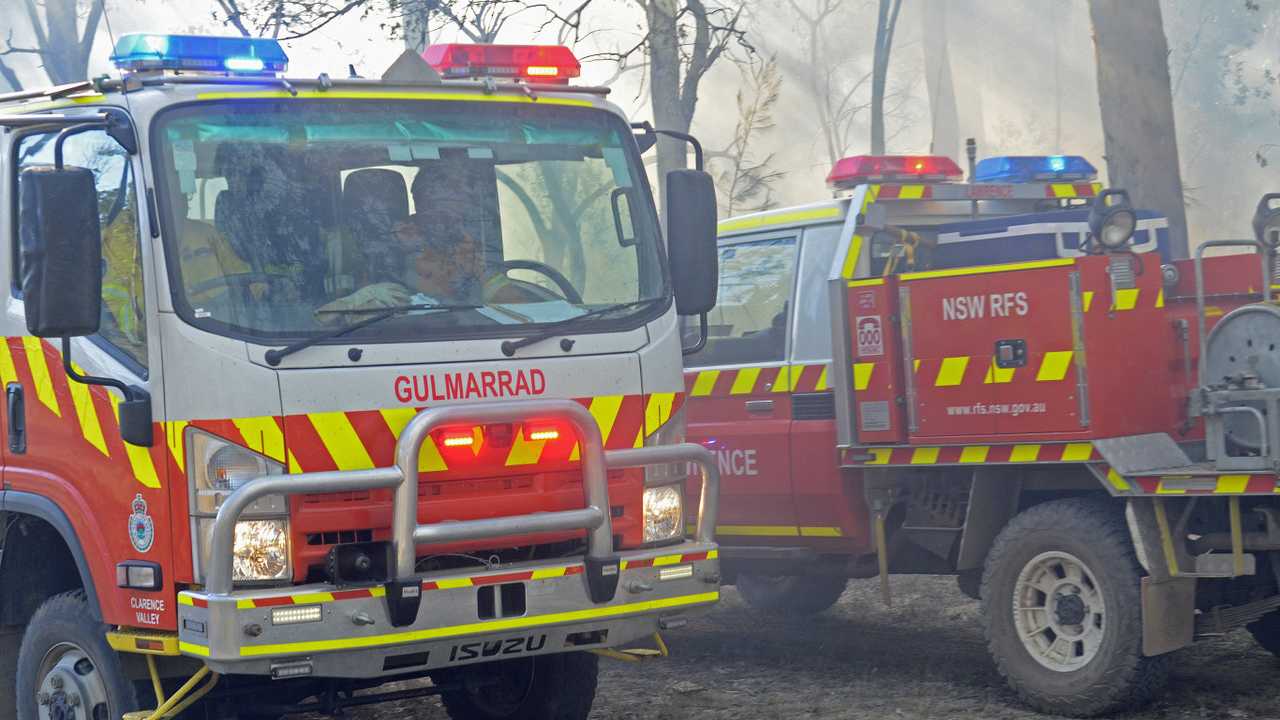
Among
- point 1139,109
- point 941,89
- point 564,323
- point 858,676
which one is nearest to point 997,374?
point 858,676

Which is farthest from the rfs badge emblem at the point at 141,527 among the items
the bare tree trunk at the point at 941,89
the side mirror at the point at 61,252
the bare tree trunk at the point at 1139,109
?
the bare tree trunk at the point at 941,89

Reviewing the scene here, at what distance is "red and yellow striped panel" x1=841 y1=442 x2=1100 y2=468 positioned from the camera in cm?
703

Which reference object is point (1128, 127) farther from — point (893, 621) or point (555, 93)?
point (555, 93)

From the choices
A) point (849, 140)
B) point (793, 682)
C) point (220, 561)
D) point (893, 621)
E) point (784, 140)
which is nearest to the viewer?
point (220, 561)

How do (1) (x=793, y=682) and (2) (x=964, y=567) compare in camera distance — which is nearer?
(2) (x=964, y=567)

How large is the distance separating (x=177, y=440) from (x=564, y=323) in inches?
55.7

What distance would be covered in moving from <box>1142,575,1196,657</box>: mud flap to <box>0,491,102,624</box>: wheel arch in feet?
13.0

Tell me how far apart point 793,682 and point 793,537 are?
0.74 meters

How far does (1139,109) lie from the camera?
12984 mm

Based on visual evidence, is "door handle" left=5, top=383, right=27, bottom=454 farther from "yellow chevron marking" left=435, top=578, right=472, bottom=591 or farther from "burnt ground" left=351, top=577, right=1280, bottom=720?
"burnt ground" left=351, top=577, right=1280, bottom=720

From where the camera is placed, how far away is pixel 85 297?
16.8ft

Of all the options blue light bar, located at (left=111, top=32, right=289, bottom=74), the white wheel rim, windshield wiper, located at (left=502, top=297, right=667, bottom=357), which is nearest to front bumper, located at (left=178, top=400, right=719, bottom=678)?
windshield wiper, located at (left=502, top=297, right=667, bottom=357)

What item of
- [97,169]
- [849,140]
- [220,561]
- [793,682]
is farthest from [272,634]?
[849,140]

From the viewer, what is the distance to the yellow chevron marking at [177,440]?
5.21 meters
